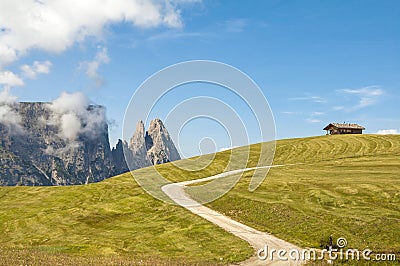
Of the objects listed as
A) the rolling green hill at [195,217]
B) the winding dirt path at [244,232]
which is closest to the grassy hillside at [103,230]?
the rolling green hill at [195,217]

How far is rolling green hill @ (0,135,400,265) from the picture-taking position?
42844 mm

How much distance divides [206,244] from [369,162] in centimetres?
7019

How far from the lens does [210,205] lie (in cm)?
6856

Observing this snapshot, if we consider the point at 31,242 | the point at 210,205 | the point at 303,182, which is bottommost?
the point at 31,242

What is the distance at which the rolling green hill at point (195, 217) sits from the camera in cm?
4284

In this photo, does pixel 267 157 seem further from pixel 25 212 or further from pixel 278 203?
pixel 25 212

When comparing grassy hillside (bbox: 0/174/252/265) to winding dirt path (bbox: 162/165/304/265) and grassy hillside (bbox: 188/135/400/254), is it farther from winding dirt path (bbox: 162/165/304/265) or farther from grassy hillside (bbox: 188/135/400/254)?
grassy hillside (bbox: 188/135/400/254)

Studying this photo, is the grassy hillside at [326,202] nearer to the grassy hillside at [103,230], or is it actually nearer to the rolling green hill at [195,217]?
the rolling green hill at [195,217]

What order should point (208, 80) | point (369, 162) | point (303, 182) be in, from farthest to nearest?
point (369, 162) < point (303, 182) < point (208, 80)

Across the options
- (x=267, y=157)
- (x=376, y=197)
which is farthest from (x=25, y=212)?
(x=267, y=157)

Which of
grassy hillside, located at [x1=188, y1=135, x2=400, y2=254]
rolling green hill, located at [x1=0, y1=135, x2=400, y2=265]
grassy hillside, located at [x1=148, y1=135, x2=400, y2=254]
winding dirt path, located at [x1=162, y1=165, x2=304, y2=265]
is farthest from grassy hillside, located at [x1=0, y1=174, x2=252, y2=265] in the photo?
grassy hillside, located at [x1=148, y1=135, x2=400, y2=254]

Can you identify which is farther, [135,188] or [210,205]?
[135,188]

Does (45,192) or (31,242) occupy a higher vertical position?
(45,192)

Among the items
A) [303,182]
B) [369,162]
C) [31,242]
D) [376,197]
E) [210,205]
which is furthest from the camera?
[369,162]
